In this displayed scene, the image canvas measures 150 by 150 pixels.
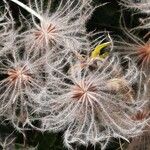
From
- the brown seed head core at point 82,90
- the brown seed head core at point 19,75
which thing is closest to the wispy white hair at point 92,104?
the brown seed head core at point 82,90

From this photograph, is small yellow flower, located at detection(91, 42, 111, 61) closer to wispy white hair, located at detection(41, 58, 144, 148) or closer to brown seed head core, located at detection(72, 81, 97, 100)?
wispy white hair, located at detection(41, 58, 144, 148)

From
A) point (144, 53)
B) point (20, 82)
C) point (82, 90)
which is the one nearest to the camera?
point (82, 90)

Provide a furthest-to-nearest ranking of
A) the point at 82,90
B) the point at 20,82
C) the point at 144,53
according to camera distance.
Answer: the point at 144,53 → the point at 20,82 → the point at 82,90

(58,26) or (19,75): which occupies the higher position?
(58,26)

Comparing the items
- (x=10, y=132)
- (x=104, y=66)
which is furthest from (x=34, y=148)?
(x=104, y=66)

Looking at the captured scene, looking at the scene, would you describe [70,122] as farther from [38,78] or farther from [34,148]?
[34,148]

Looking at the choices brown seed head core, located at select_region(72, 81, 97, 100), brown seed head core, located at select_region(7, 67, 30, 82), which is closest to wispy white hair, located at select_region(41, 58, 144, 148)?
brown seed head core, located at select_region(72, 81, 97, 100)

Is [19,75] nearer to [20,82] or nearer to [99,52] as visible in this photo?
[20,82]

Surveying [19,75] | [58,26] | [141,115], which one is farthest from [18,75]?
[141,115]
